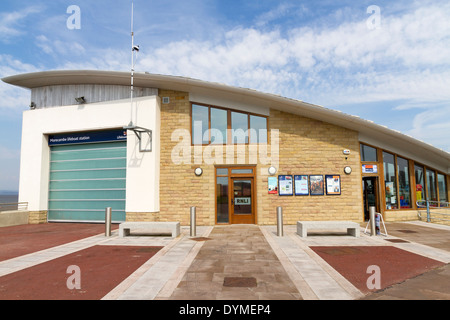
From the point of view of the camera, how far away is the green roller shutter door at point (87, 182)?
13.2 meters

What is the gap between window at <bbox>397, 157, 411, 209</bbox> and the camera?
13367 millimetres

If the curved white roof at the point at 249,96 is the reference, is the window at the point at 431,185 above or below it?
below

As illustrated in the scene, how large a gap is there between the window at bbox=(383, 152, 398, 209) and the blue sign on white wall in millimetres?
12615

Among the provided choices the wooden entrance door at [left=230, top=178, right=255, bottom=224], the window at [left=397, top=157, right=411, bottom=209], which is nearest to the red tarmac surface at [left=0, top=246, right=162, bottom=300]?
the wooden entrance door at [left=230, top=178, right=255, bottom=224]

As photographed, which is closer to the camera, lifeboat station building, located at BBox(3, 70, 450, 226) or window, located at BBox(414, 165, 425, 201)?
lifeboat station building, located at BBox(3, 70, 450, 226)

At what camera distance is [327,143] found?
12.5 meters

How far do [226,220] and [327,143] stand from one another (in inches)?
228

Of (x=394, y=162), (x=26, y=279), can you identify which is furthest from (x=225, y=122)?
(x=26, y=279)

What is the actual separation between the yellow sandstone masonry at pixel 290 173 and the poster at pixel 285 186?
9.3 inches

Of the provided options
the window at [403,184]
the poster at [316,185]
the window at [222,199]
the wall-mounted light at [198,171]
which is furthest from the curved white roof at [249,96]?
the window at [222,199]

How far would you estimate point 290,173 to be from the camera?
12359mm

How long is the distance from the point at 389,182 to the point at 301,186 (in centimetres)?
458

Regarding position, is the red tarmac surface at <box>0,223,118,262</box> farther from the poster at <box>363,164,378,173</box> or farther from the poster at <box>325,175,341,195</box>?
the poster at <box>363,164,378,173</box>

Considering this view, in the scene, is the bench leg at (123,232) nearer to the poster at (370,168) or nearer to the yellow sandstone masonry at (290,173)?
the yellow sandstone masonry at (290,173)
